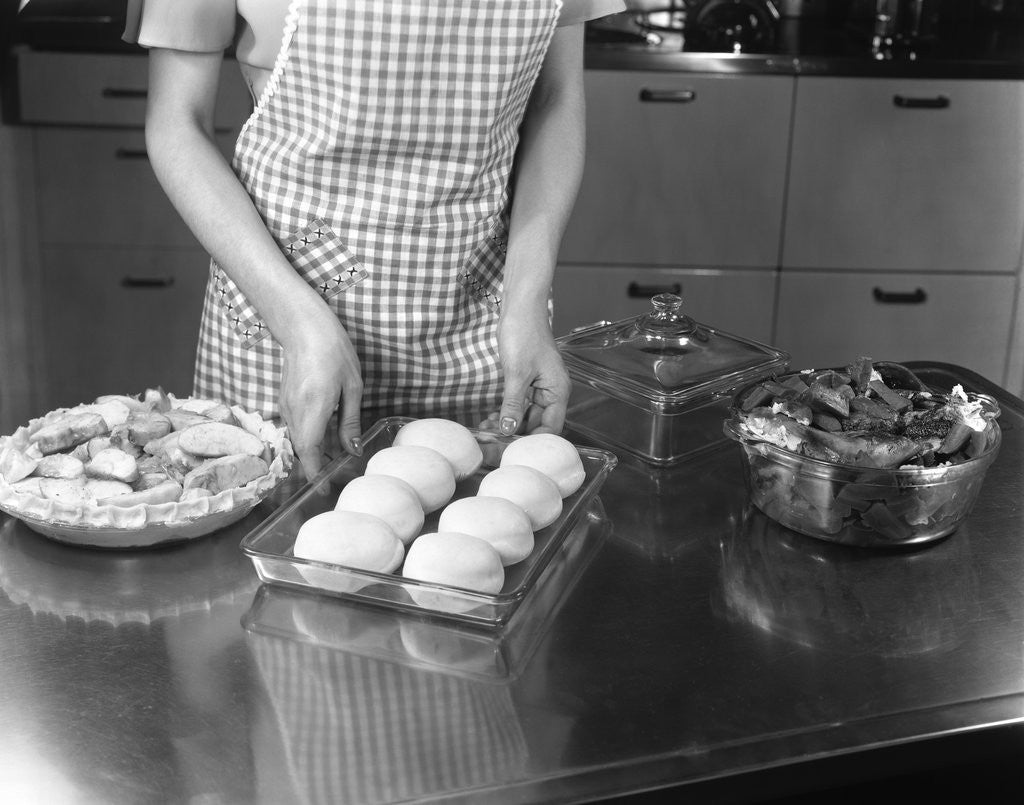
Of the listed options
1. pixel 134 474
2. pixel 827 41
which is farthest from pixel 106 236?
pixel 134 474

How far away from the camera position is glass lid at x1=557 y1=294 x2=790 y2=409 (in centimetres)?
104

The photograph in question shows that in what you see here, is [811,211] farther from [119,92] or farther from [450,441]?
[450,441]

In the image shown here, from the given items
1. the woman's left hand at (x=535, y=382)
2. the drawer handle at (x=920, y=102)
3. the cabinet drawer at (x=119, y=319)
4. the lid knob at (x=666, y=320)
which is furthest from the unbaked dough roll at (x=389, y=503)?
the drawer handle at (x=920, y=102)

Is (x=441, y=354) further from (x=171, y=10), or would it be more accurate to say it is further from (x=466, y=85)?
(x=171, y=10)

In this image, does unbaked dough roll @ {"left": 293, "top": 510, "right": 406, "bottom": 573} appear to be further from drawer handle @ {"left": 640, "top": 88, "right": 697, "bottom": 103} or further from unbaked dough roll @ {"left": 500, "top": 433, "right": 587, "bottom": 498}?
drawer handle @ {"left": 640, "top": 88, "right": 697, "bottom": 103}

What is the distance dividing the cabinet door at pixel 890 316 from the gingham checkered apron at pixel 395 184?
5.19 feet

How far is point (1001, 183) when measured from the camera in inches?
105

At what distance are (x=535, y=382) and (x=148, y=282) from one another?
5.98ft

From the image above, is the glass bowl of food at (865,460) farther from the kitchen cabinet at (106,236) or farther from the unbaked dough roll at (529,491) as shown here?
the kitchen cabinet at (106,236)

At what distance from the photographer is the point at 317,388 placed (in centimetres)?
98

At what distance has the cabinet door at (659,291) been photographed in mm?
2689

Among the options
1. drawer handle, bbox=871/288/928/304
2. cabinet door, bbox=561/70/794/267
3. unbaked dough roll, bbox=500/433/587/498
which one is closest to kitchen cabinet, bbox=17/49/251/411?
cabinet door, bbox=561/70/794/267

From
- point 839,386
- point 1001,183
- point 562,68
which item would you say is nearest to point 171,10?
point 562,68

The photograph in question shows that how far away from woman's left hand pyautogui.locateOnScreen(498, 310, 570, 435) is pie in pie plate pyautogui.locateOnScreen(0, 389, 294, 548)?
0.70ft
